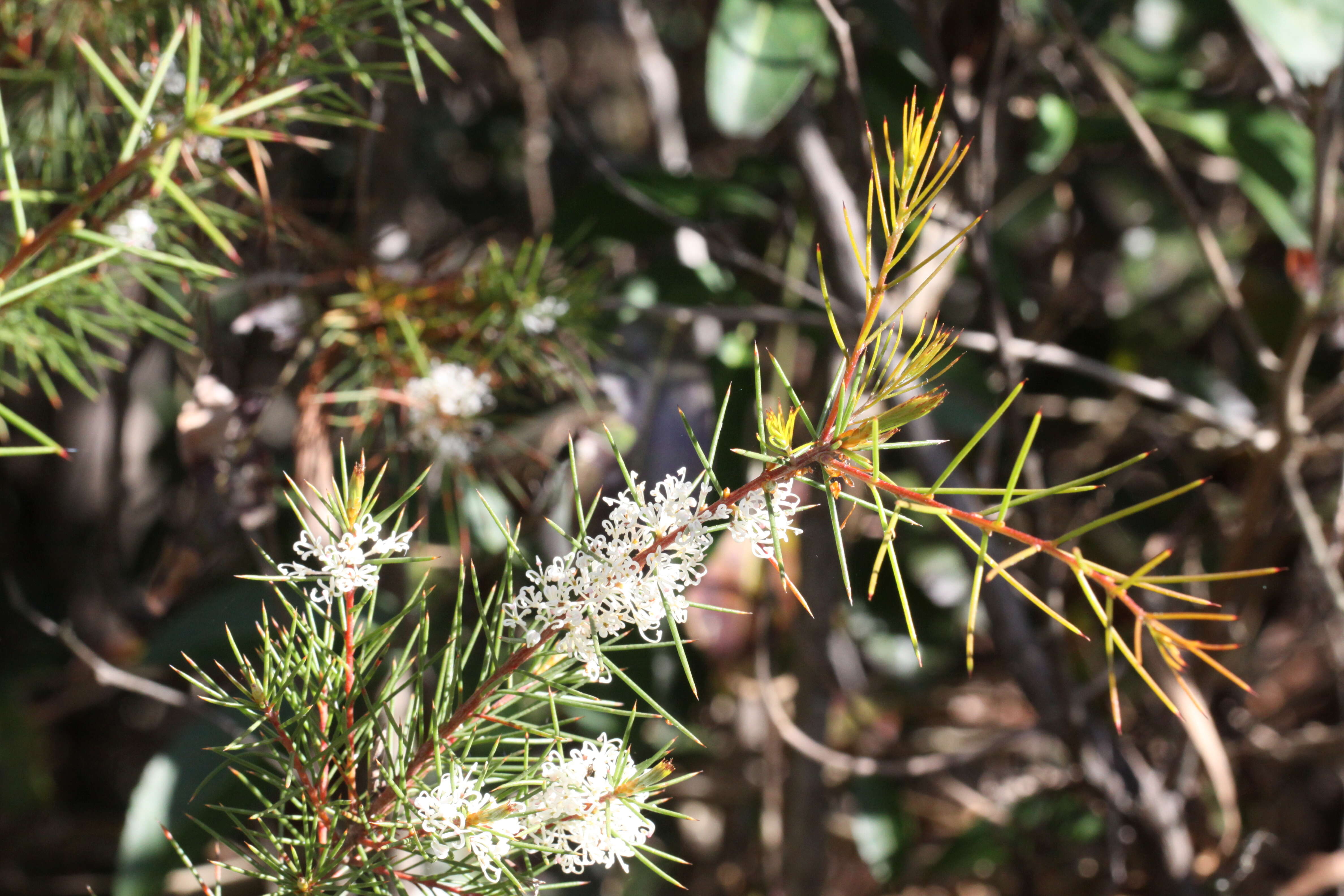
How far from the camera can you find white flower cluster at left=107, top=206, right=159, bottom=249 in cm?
40

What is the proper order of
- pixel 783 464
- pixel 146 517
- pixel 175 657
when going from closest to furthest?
pixel 783 464 → pixel 175 657 → pixel 146 517

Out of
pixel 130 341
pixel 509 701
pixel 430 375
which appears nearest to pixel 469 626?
pixel 430 375

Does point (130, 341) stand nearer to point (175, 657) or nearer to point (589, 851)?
point (175, 657)

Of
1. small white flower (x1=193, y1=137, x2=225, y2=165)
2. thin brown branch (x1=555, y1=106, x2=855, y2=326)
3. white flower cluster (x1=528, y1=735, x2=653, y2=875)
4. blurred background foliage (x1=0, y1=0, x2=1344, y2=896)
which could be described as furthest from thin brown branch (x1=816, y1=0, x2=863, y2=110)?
white flower cluster (x1=528, y1=735, x2=653, y2=875)

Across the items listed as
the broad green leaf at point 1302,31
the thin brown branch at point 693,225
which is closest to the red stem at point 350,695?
the thin brown branch at point 693,225

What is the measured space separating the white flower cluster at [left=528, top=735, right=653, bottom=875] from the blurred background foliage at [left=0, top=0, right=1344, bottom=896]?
144 millimetres

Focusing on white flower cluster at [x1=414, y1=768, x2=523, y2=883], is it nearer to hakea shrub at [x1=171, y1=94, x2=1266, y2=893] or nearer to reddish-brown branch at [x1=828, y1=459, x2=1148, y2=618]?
hakea shrub at [x1=171, y1=94, x2=1266, y2=893]

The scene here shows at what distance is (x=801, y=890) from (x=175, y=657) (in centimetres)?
47

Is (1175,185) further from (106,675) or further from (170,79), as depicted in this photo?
(106,675)

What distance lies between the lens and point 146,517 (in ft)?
3.24

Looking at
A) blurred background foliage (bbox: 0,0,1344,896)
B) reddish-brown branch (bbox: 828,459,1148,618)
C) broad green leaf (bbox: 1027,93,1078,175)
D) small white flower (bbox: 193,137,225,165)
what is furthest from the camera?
broad green leaf (bbox: 1027,93,1078,175)

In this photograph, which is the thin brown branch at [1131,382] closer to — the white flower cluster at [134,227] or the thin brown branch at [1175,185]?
the thin brown branch at [1175,185]

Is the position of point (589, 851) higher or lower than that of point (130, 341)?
higher

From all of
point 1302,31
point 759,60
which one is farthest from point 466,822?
point 1302,31
